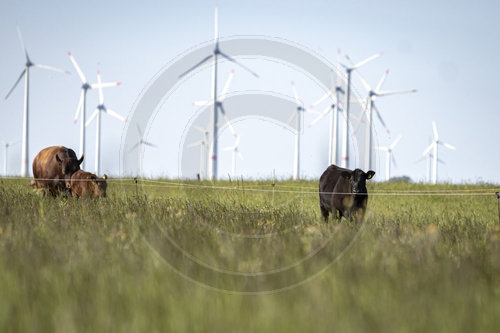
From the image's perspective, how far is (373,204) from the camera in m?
15.8

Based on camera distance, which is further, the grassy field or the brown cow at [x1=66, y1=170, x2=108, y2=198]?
the brown cow at [x1=66, y1=170, x2=108, y2=198]

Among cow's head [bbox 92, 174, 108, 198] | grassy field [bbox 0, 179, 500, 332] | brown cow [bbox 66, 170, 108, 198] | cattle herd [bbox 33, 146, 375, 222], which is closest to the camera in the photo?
grassy field [bbox 0, 179, 500, 332]

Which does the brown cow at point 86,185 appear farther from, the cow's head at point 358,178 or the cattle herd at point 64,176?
the cow's head at point 358,178

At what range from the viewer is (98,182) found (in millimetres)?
11992

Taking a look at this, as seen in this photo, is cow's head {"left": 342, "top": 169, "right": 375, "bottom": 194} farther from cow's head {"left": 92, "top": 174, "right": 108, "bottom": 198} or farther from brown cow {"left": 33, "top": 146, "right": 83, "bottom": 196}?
brown cow {"left": 33, "top": 146, "right": 83, "bottom": 196}

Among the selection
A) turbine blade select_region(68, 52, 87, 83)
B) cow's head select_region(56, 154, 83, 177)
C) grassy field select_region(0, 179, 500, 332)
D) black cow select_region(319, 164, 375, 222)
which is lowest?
grassy field select_region(0, 179, 500, 332)

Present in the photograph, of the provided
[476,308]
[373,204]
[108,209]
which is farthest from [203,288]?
[373,204]

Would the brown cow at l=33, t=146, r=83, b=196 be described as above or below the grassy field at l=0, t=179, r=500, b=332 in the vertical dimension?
above

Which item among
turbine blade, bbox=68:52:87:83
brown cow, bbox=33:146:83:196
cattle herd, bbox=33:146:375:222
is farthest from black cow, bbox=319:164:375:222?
turbine blade, bbox=68:52:87:83

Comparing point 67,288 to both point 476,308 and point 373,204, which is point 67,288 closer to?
point 476,308

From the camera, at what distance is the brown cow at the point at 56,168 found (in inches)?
515

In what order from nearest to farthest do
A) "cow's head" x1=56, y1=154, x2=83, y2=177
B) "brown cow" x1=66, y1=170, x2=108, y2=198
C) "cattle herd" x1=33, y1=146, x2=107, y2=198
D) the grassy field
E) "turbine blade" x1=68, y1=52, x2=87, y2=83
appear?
1. the grassy field
2. "brown cow" x1=66, y1=170, x2=108, y2=198
3. "cattle herd" x1=33, y1=146, x2=107, y2=198
4. "cow's head" x1=56, y1=154, x2=83, y2=177
5. "turbine blade" x1=68, y1=52, x2=87, y2=83

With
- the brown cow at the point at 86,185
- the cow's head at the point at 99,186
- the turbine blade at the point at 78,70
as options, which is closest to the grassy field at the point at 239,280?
the cow's head at the point at 99,186

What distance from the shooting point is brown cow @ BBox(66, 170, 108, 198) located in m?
11.9
